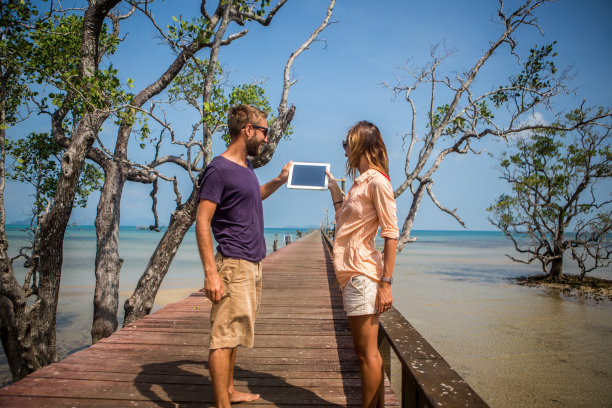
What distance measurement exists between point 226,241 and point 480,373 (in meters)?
6.07

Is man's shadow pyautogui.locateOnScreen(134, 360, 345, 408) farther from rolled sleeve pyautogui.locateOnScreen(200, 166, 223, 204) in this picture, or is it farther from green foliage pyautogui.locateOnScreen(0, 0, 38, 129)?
green foliage pyautogui.locateOnScreen(0, 0, 38, 129)

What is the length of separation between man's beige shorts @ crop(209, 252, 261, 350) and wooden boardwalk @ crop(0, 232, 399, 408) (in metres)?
0.65

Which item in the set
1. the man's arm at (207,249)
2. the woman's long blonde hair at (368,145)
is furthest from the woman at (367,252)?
the man's arm at (207,249)

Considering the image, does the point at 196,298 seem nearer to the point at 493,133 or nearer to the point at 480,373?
the point at 480,373

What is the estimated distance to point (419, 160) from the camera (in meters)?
8.55

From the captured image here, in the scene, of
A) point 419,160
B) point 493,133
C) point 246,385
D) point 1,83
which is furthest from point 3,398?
point 493,133

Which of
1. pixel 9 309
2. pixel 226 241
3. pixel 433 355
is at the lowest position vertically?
pixel 9 309

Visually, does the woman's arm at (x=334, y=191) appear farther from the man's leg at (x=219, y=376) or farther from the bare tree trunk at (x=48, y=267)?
the bare tree trunk at (x=48, y=267)

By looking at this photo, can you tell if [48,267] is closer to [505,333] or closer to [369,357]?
[369,357]

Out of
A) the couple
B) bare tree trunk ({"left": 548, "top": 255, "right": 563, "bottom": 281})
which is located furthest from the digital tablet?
bare tree trunk ({"left": 548, "top": 255, "right": 563, "bottom": 281})

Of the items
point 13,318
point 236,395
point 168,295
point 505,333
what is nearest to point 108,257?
point 13,318

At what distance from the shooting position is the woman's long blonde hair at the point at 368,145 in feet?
6.15

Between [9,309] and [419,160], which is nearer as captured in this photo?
[9,309]

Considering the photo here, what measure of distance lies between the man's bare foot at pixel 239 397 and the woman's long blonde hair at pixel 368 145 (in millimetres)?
1637
